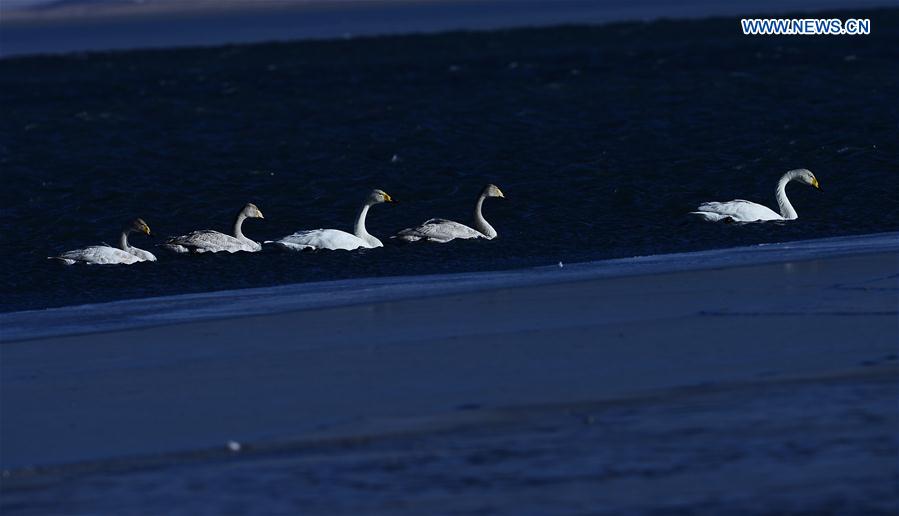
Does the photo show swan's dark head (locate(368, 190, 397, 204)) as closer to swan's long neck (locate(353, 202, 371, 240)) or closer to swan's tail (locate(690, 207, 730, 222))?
swan's long neck (locate(353, 202, 371, 240))

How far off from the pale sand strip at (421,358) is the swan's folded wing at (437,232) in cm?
551

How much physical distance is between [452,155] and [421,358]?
18062 millimetres

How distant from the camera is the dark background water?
72.4 ft

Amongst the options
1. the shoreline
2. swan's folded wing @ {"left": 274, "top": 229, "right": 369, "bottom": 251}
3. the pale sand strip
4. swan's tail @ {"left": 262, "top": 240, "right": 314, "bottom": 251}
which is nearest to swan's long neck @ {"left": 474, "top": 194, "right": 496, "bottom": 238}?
swan's folded wing @ {"left": 274, "top": 229, "right": 369, "bottom": 251}

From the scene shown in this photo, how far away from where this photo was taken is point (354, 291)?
17.6m

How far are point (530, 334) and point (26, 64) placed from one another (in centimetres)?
4990

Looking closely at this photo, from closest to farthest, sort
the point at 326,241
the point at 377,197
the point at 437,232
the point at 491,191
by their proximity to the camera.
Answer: the point at 326,241 → the point at 437,232 → the point at 377,197 → the point at 491,191

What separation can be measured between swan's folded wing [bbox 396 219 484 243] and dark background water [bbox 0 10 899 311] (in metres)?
0.17

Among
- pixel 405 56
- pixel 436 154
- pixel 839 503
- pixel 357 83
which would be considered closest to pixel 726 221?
pixel 436 154

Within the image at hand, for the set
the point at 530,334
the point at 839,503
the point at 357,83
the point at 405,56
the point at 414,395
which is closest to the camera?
the point at 839,503

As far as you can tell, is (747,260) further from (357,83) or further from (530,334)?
(357,83)

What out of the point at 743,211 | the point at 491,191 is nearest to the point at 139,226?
the point at 491,191

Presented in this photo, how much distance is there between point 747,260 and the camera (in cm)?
1800

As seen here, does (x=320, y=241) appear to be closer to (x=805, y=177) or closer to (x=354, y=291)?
(x=354, y=291)
